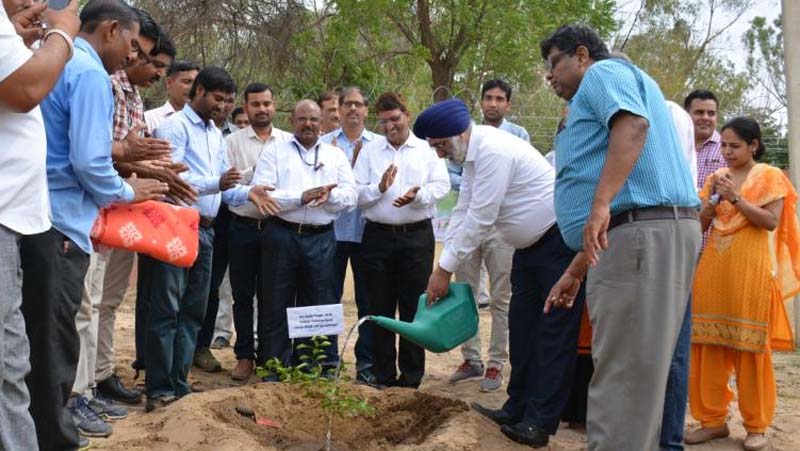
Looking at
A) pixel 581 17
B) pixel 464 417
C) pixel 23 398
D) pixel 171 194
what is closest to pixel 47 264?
pixel 23 398

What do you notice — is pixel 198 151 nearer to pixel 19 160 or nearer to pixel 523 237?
pixel 523 237

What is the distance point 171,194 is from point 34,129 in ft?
6.21

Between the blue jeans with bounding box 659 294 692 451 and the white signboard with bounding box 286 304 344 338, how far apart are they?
89.9 inches

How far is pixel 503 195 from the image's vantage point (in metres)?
5.01

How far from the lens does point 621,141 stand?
11.4ft

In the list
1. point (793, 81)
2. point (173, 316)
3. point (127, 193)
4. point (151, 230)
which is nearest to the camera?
point (127, 193)

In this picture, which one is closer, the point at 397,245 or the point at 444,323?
the point at 444,323

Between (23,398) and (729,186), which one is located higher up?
(729,186)

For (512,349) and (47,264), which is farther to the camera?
(512,349)

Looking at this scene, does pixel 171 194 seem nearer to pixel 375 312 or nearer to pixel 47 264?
pixel 47 264

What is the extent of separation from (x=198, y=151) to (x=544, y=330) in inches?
92.6

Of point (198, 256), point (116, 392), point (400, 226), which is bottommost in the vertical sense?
point (116, 392)

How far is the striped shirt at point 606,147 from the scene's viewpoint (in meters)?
3.56

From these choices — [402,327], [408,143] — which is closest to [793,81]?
[408,143]
